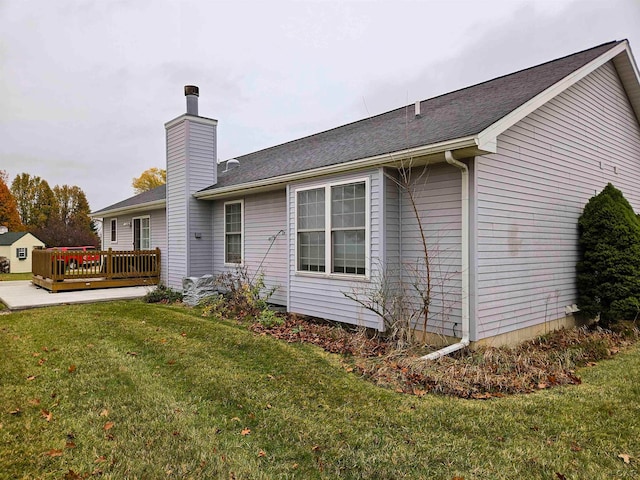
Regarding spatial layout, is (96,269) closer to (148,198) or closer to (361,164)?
(148,198)

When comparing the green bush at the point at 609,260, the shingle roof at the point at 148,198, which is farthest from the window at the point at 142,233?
the green bush at the point at 609,260

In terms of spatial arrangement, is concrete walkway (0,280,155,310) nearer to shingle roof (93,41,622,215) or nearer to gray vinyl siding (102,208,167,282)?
gray vinyl siding (102,208,167,282)

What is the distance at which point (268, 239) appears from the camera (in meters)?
→ 9.10

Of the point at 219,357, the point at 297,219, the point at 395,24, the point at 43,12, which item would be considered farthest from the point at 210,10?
the point at 219,357

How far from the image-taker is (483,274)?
18.6 feet

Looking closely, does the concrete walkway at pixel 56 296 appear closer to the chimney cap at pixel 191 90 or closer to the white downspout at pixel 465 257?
the chimney cap at pixel 191 90

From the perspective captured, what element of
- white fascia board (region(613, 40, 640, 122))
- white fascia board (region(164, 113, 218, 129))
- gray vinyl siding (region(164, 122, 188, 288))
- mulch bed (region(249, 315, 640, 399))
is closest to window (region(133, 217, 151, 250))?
gray vinyl siding (region(164, 122, 188, 288))

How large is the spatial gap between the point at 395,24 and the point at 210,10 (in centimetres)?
523

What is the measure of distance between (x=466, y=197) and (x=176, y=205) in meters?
8.35

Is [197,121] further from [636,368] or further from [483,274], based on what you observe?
[636,368]

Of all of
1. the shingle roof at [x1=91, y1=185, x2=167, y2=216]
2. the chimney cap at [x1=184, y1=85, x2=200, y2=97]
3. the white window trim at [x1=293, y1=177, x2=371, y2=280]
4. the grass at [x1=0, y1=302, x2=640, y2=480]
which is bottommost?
the grass at [x1=0, y1=302, x2=640, y2=480]

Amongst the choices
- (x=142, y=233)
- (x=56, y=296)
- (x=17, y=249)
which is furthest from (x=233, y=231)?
(x=17, y=249)

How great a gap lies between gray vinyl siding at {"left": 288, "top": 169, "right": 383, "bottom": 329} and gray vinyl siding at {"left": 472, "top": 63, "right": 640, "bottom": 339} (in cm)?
149

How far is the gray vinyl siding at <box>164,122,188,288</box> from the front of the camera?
10.9 meters
